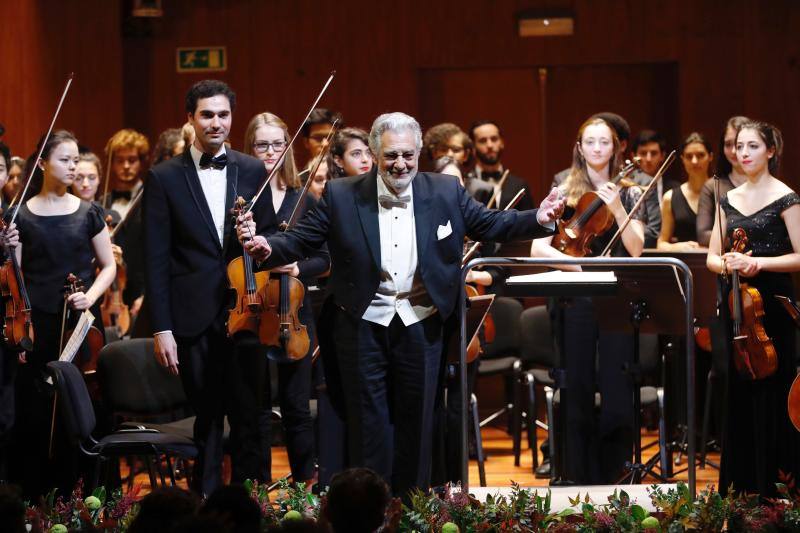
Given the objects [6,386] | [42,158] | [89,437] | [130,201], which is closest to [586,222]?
[89,437]

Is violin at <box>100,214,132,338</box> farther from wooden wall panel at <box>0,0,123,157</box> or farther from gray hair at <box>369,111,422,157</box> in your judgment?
gray hair at <box>369,111,422,157</box>


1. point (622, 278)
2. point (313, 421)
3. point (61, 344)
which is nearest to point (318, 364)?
point (313, 421)

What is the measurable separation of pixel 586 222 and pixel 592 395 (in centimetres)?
68

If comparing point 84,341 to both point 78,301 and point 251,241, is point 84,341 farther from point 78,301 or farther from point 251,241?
point 251,241

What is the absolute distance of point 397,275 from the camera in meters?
3.43

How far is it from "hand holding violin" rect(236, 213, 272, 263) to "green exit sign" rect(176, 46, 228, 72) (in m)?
4.45

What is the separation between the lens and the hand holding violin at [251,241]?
3.40m

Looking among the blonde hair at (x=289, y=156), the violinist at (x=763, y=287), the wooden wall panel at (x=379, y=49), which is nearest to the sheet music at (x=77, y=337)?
the blonde hair at (x=289, y=156)

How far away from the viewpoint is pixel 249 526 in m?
2.29

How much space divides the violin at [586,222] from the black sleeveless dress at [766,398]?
1.32 ft

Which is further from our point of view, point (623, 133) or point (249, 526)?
point (623, 133)

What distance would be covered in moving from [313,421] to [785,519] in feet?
7.07

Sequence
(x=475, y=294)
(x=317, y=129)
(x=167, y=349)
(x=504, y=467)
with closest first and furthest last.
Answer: (x=167, y=349) → (x=475, y=294) → (x=317, y=129) → (x=504, y=467)

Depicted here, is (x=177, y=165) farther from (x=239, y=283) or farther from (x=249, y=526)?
(x=249, y=526)
